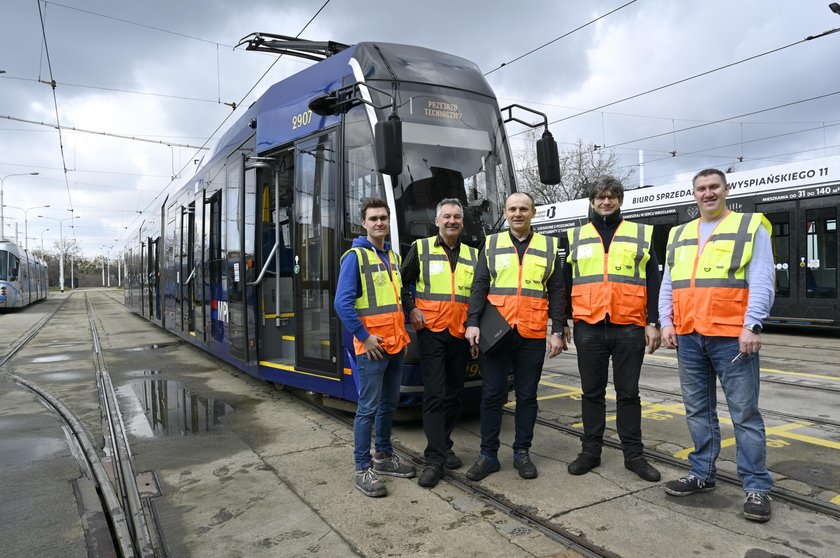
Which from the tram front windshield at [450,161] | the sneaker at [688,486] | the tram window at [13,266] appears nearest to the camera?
the sneaker at [688,486]

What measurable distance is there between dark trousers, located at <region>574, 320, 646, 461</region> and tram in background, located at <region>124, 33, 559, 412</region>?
1.23 metres

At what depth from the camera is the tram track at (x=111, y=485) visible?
3348 millimetres

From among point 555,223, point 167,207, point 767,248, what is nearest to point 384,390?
point 767,248

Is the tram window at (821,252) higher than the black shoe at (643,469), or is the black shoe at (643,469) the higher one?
the tram window at (821,252)

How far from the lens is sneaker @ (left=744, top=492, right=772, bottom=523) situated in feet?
11.0

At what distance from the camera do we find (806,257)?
485 inches

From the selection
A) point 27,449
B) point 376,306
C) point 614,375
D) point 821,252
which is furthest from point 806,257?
point 27,449

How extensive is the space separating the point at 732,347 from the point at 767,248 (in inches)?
24.7

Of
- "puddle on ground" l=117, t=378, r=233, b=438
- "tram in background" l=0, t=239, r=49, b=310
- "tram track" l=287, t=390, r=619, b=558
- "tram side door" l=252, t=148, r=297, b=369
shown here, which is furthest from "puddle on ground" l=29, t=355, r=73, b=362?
"tram in background" l=0, t=239, r=49, b=310

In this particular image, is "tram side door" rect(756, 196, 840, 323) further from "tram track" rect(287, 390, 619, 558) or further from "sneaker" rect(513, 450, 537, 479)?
"tram track" rect(287, 390, 619, 558)

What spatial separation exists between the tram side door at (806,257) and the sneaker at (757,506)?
1039 cm

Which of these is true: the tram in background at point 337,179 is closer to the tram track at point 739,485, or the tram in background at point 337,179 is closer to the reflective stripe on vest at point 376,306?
the reflective stripe on vest at point 376,306

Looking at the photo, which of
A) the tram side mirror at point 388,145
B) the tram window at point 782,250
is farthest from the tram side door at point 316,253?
the tram window at point 782,250

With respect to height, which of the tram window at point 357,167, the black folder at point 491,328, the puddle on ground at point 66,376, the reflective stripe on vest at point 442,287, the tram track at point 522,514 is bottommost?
the tram track at point 522,514
